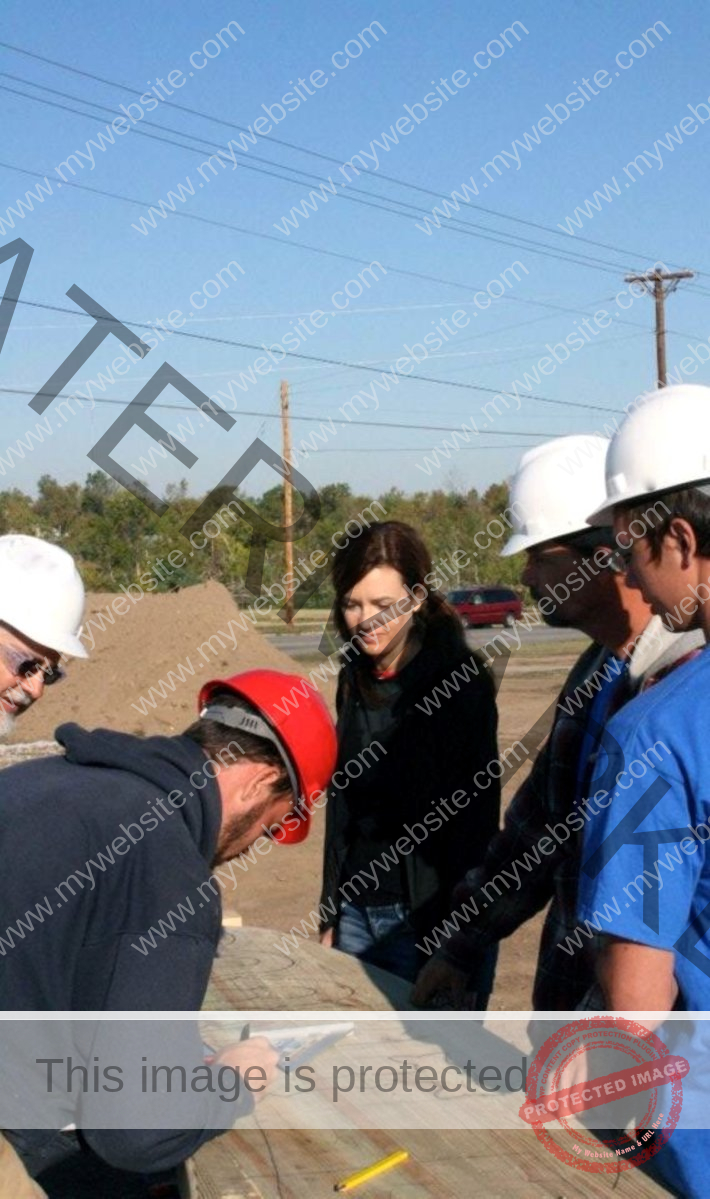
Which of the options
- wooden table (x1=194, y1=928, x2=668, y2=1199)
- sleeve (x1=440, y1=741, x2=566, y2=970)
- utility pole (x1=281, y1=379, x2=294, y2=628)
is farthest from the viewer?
utility pole (x1=281, y1=379, x2=294, y2=628)

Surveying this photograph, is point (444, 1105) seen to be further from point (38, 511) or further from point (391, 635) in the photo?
point (38, 511)

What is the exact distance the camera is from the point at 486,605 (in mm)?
34156

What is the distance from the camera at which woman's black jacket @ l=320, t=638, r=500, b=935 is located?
10.8 ft

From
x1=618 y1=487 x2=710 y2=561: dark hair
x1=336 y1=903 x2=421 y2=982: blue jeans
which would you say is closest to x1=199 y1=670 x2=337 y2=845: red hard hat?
x1=618 y1=487 x2=710 y2=561: dark hair

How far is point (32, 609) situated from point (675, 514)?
6.12ft

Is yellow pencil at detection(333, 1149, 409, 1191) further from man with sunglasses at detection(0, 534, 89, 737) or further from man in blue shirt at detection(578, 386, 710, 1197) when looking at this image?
man with sunglasses at detection(0, 534, 89, 737)

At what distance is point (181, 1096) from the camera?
184 centimetres

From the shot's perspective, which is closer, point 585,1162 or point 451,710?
point 585,1162

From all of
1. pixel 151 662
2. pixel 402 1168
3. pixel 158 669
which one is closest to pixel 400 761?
pixel 402 1168

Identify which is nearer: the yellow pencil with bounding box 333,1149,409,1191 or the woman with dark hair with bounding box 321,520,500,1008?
the yellow pencil with bounding box 333,1149,409,1191

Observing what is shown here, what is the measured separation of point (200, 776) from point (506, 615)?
108 feet

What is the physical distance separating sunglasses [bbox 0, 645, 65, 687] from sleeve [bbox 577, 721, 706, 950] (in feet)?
6.41

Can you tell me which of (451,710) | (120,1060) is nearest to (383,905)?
(451,710)

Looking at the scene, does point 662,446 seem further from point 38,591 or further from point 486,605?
point 486,605
